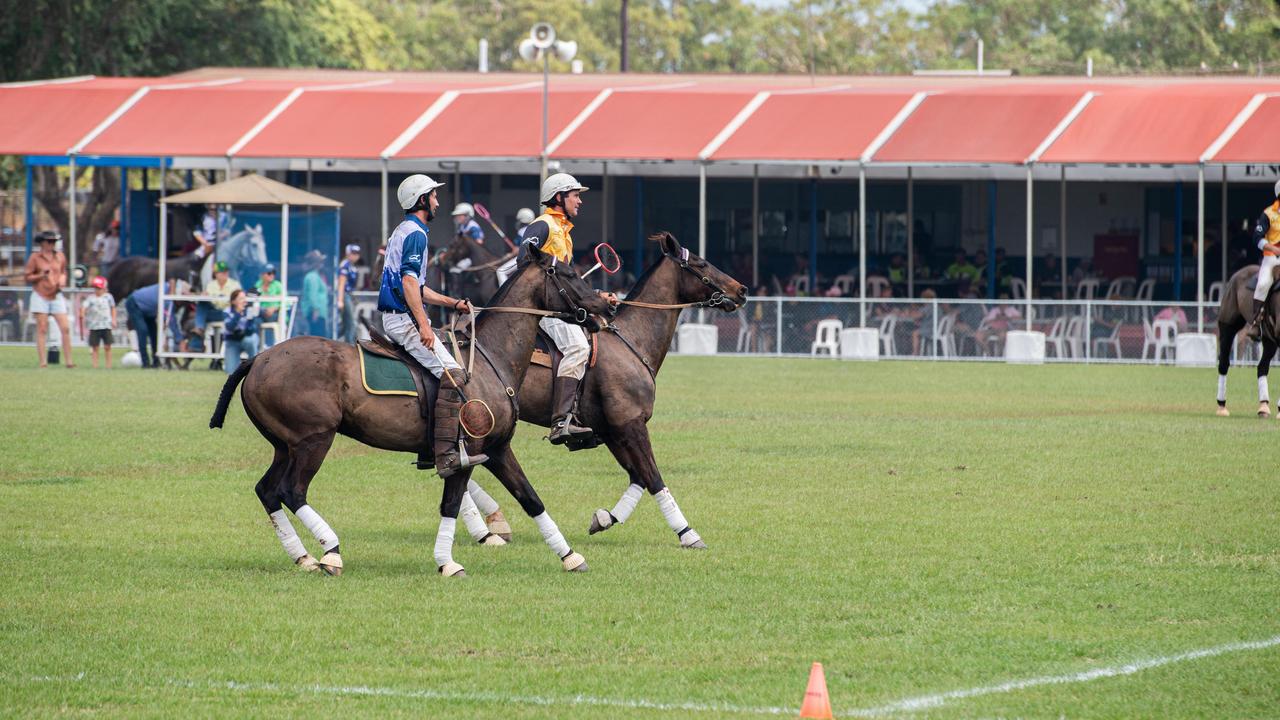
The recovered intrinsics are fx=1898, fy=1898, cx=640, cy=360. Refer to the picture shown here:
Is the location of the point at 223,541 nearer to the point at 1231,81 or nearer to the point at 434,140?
the point at 434,140

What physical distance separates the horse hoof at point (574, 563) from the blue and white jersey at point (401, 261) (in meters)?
1.77

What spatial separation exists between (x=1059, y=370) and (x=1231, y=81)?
12.0 m

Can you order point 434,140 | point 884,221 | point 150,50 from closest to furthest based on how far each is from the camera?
point 434,140 < point 884,221 < point 150,50

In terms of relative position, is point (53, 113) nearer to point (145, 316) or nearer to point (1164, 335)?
point (145, 316)

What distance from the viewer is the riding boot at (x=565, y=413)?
12766 mm

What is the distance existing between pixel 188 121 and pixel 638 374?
27.8m

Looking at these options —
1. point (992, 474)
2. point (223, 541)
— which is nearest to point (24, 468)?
point (223, 541)

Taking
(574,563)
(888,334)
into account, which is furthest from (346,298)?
(574,563)

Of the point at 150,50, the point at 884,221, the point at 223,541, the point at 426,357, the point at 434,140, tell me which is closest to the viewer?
the point at 426,357

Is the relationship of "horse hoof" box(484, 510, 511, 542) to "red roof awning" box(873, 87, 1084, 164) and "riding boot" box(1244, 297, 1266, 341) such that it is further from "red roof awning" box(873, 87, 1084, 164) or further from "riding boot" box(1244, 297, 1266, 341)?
"red roof awning" box(873, 87, 1084, 164)

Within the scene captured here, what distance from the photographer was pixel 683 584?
35.5 feet

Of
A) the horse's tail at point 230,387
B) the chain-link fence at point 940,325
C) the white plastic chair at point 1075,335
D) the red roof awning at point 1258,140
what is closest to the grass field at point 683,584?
the horse's tail at point 230,387

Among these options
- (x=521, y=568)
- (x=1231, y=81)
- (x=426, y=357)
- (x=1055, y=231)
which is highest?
(x=1231, y=81)

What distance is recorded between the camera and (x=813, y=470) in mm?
16812
